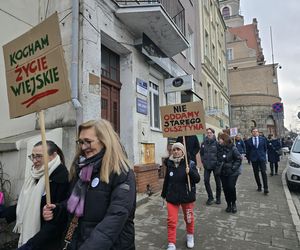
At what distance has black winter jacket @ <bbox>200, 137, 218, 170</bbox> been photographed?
290 inches

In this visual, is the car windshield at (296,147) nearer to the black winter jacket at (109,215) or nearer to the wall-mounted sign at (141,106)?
the wall-mounted sign at (141,106)

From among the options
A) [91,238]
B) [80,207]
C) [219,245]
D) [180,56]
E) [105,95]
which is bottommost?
[219,245]

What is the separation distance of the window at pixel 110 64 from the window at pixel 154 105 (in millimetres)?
1923

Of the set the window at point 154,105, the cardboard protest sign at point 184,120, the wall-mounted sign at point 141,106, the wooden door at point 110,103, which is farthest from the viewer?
the window at point 154,105

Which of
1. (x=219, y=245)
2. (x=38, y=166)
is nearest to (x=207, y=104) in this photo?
(x=219, y=245)

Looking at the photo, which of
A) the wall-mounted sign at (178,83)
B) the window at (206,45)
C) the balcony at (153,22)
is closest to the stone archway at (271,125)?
the window at (206,45)

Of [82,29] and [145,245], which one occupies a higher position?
[82,29]

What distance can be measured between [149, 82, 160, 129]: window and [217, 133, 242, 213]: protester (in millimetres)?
3679

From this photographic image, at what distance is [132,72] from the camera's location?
8.48m

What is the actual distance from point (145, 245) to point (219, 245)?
3.75 ft

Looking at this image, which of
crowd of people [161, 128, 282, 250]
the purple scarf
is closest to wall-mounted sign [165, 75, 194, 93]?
crowd of people [161, 128, 282, 250]

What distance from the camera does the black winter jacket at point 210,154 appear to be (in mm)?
7367

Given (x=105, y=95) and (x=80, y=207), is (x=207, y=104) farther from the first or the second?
(x=80, y=207)

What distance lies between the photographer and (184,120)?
6.18 meters
